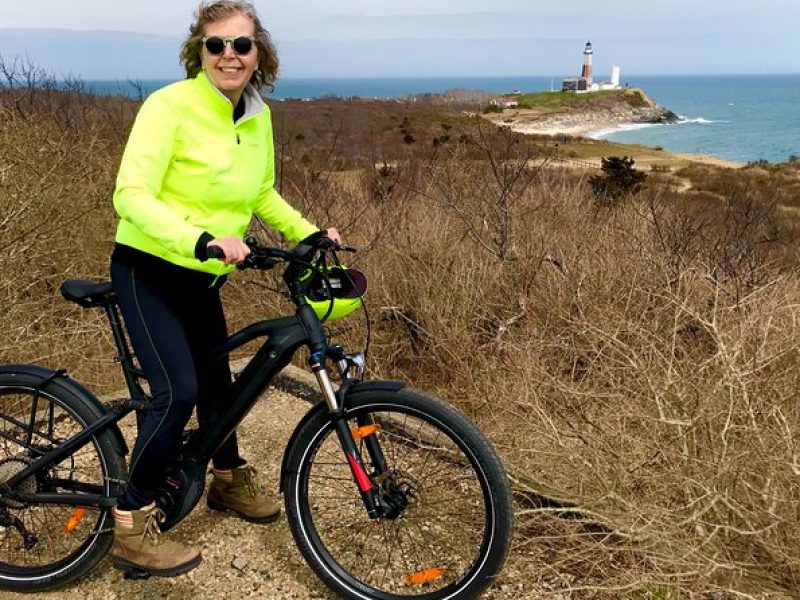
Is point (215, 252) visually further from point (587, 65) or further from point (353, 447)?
point (587, 65)

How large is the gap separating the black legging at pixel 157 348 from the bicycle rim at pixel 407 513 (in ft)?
1.71

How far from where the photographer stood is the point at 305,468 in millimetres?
2672

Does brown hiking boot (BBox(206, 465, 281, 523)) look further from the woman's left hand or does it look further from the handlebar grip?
the handlebar grip

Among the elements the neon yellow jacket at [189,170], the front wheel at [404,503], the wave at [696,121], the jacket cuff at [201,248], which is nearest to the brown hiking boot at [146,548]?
the front wheel at [404,503]

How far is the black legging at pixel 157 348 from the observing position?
2.43m

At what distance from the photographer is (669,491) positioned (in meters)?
3.01

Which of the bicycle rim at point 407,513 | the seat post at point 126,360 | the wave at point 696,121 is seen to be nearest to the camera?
the bicycle rim at point 407,513

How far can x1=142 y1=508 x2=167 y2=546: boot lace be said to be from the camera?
271 cm

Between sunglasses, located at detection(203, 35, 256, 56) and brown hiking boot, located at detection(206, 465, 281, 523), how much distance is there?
186 centimetres

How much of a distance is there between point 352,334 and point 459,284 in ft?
3.79

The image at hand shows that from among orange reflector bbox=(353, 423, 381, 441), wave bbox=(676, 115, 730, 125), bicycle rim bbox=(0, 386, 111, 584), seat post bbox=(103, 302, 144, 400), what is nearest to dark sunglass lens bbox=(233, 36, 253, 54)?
seat post bbox=(103, 302, 144, 400)

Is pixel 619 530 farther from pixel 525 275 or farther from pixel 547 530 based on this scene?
pixel 525 275

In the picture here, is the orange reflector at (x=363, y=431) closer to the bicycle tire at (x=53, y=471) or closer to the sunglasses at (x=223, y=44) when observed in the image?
the bicycle tire at (x=53, y=471)

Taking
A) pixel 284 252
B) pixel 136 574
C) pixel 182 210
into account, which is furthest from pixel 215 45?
pixel 136 574
